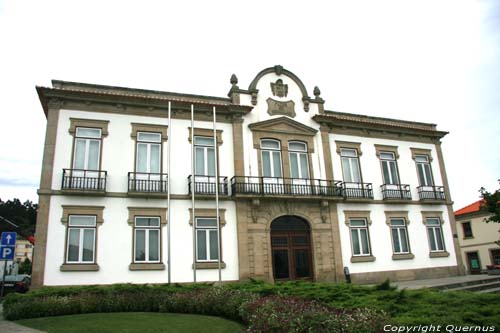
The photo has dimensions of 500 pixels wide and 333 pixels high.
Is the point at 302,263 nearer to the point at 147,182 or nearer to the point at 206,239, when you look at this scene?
the point at 206,239

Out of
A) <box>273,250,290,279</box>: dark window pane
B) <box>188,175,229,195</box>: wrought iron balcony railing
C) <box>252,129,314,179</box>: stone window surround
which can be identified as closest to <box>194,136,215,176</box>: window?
<box>188,175,229,195</box>: wrought iron balcony railing

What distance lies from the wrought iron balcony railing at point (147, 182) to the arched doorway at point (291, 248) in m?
5.58

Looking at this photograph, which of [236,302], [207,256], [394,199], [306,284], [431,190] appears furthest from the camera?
[431,190]

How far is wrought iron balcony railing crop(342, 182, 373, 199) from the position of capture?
20.5 metres

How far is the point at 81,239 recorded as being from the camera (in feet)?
51.3

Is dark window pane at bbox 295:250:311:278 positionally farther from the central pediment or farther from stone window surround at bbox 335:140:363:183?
the central pediment

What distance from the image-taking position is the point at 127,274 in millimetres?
15781

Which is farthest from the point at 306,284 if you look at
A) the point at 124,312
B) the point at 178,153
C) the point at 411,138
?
the point at 411,138

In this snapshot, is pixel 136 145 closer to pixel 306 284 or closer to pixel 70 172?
pixel 70 172

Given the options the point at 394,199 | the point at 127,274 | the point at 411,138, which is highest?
the point at 411,138

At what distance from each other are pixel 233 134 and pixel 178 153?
294 cm

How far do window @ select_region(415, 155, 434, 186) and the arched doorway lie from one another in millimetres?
8803

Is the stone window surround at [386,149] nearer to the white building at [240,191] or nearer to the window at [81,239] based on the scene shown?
the white building at [240,191]

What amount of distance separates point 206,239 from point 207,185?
2428 millimetres
